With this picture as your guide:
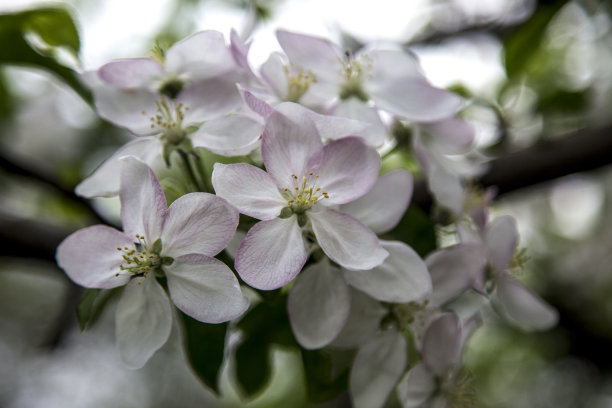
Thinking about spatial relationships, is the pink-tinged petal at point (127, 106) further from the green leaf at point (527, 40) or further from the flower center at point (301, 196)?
the green leaf at point (527, 40)

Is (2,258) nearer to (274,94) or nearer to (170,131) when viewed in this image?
(170,131)

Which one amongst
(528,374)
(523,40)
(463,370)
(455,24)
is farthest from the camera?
Result: (528,374)

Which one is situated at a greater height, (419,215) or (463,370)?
(419,215)

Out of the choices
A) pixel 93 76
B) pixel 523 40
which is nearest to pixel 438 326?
pixel 93 76

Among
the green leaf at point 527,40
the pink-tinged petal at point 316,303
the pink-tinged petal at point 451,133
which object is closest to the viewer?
the pink-tinged petal at point 316,303

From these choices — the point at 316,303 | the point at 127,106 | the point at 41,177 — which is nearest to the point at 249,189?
the point at 316,303

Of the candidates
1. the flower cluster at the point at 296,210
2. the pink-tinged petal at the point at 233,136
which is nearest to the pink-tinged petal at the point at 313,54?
the flower cluster at the point at 296,210
